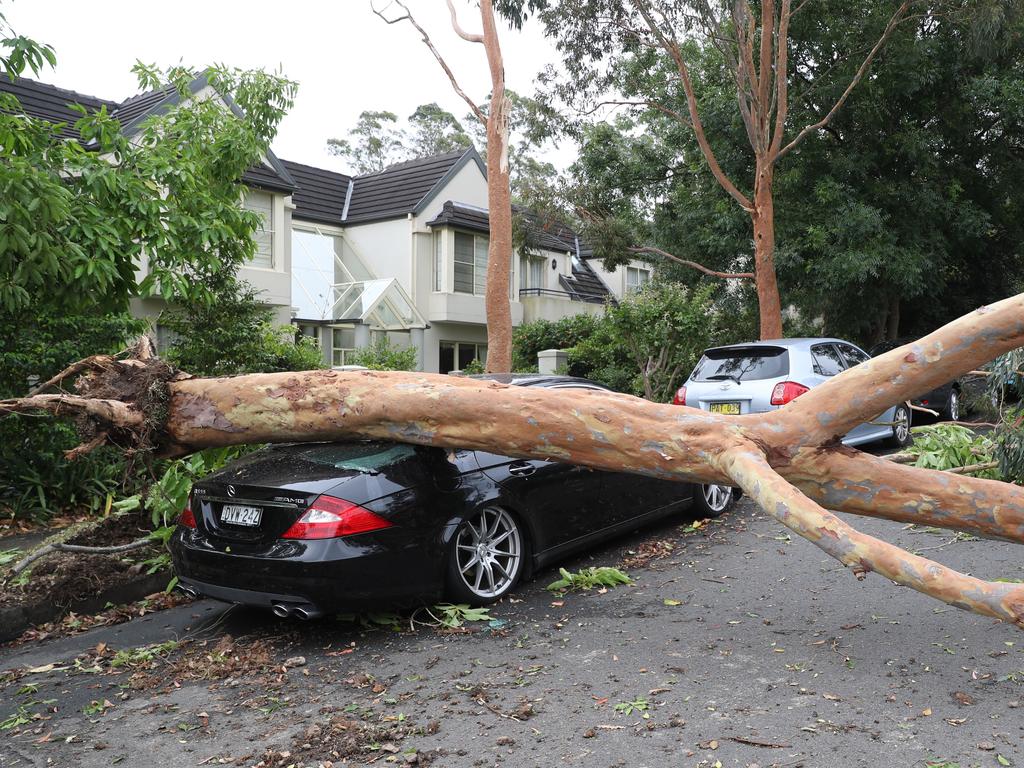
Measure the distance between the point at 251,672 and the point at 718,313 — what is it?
16926 millimetres

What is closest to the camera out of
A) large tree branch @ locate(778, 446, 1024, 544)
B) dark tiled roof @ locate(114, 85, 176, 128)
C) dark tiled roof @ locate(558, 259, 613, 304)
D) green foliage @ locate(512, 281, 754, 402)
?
large tree branch @ locate(778, 446, 1024, 544)

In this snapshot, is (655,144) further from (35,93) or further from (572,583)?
(572,583)

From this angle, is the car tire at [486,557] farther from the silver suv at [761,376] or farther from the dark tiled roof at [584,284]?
the dark tiled roof at [584,284]

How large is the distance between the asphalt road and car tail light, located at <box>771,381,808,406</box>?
11.7ft

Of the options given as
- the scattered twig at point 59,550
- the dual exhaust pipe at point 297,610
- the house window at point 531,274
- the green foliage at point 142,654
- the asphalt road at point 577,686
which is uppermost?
the house window at point 531,274

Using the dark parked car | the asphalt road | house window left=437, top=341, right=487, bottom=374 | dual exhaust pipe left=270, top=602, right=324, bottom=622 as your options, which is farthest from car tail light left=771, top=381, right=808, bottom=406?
house window left=437, top=341, right=487, bottom=374

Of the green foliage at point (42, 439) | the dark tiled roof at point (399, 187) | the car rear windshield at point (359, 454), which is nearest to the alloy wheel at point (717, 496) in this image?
the car rear windshield at point (359, 454)

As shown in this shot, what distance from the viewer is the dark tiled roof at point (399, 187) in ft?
82.6

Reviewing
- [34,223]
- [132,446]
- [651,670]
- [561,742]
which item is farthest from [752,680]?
[34,223]

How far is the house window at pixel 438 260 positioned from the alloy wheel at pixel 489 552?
20.0 m

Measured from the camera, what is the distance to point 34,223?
5.93 metres

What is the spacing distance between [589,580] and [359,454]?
6.02 feet

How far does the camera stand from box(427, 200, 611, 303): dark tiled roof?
21.5m

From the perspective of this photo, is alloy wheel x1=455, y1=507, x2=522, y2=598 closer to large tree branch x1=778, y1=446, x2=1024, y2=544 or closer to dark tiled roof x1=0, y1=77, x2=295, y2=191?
large tree branch x1=778, y1=446, x2=1024, y2=544
